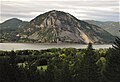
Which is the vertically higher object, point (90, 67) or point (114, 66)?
point (114, 66)

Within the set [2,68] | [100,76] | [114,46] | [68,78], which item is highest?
[114,46]

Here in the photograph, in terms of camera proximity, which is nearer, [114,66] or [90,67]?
[114,66]

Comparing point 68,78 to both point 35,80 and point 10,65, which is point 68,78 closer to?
point 35,80

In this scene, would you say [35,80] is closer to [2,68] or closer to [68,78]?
[68,78]

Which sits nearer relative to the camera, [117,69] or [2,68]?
[117,69]

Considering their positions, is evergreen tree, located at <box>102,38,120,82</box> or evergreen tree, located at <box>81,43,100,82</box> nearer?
evergreen tree, located at <box>102,38,120,82</box>

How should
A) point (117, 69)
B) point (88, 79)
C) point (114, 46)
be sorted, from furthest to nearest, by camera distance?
1. point (88, 79)
2. point (114, 46)
3. point (117, 69)

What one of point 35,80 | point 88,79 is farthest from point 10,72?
point 35,80

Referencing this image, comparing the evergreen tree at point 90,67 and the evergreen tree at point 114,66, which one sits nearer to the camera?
the evergreen tree at point 114,66

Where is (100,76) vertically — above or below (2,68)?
below

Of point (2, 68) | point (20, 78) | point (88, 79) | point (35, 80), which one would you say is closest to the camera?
point (2, 68)
